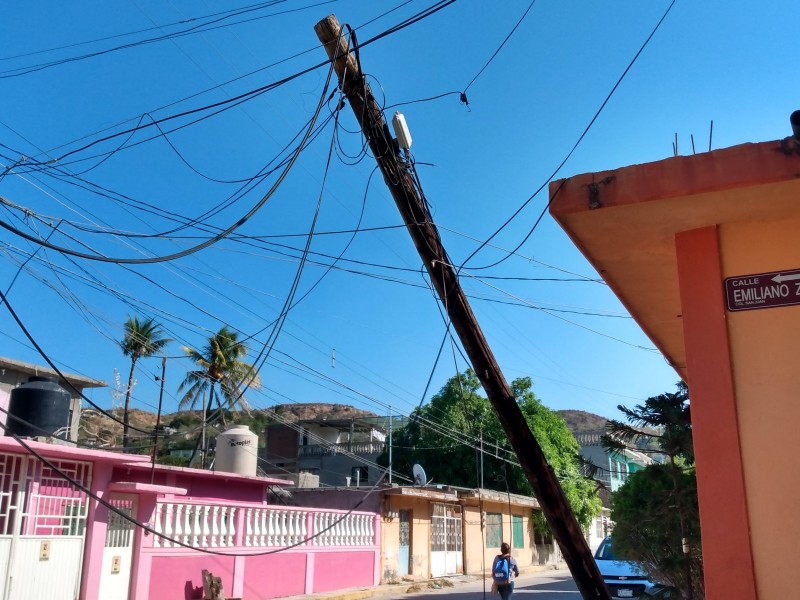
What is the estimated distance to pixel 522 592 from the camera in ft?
66.5

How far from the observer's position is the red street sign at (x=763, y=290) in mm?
3930

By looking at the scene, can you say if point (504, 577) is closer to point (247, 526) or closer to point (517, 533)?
point (247, 526)

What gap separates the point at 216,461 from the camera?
18984 mm

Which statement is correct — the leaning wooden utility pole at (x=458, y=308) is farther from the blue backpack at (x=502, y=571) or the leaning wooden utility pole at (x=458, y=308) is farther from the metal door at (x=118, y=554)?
the metal door at (x=118, y=554)

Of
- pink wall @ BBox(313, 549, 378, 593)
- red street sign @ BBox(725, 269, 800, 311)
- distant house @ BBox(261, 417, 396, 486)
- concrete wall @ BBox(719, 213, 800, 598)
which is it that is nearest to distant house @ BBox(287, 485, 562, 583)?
pink wall @ BBox(313, 549, 378, 593)

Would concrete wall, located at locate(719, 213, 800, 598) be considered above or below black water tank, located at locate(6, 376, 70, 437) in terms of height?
below

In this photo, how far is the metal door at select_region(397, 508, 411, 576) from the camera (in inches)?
→ 842

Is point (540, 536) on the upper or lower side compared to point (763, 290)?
lower

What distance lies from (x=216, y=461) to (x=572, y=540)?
46.0 feet

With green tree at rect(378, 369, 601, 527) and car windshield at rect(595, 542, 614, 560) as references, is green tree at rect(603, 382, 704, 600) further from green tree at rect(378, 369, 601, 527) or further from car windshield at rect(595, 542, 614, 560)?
green tree at rect(378, 369, 601, 527)

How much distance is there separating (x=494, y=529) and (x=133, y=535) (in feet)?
60.5

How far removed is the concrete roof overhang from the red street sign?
0.36 m

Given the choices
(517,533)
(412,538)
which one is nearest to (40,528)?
(412,538)

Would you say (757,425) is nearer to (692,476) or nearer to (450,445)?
(692,476)
